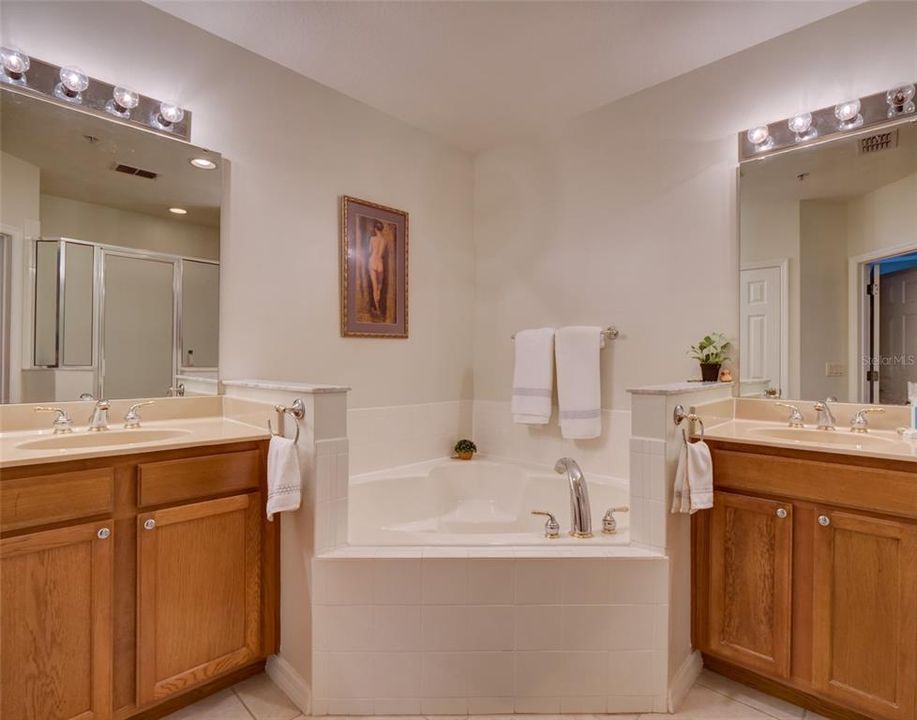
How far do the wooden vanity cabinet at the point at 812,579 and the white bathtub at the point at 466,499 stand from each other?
57cm

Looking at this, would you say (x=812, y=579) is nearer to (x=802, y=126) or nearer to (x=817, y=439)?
(x=817, y=439)

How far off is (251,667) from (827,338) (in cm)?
258

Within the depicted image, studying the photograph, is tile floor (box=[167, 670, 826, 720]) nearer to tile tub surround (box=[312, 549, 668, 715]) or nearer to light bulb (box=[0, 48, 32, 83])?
tile tub surround (box=[312, 549, 668, 715])

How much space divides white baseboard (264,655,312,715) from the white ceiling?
2451 millimetres

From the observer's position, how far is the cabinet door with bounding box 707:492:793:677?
167 centimetres

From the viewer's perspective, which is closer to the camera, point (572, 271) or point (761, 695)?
point (761, 695)

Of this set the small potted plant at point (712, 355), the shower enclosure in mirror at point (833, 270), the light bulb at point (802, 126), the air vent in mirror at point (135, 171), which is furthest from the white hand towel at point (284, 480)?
the light bulb at point (802, 126)

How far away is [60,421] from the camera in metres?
1.75

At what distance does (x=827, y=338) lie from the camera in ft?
6.81

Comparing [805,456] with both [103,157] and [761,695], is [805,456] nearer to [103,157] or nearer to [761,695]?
[761,695]

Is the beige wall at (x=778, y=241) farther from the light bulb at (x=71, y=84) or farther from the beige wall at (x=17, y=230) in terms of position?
the beige wall at (x=17, y=230)

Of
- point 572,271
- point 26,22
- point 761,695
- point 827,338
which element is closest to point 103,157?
point 26,22

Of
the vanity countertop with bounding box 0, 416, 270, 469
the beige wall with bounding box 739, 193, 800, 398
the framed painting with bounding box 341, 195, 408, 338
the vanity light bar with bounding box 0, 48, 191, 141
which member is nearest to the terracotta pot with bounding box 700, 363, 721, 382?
the beige wall with bounding box 739, 193, 800, 398

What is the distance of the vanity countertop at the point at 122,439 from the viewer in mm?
1376
